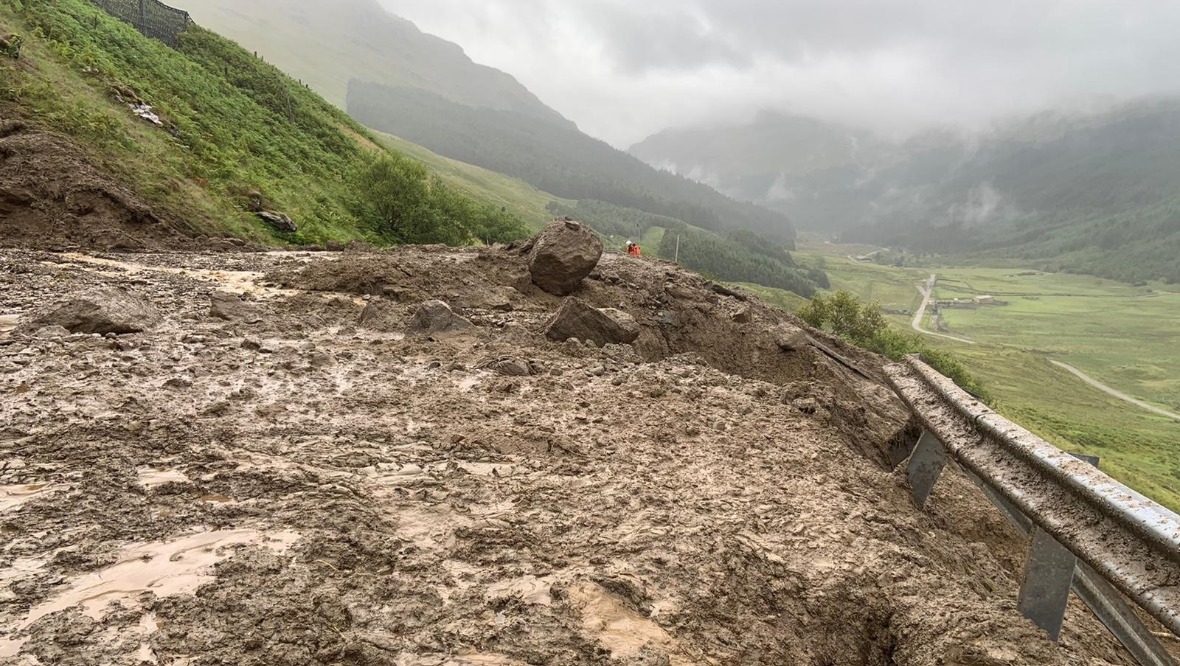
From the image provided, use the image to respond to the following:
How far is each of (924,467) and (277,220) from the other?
23.4 meters

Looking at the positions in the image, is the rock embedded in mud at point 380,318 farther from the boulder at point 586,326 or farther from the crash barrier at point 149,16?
the crash barrier at point 149,16

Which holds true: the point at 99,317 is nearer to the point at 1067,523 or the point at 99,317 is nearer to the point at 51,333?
the point at 51,333

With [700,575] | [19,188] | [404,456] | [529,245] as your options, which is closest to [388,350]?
[404,456]

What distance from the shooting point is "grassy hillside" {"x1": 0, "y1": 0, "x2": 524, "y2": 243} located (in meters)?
17.6

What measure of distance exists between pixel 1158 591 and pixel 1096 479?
0.60 metres

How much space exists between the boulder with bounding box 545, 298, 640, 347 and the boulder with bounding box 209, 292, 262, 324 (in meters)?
4.59

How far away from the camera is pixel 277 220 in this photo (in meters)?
22.0

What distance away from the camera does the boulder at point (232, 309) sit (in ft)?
28.4

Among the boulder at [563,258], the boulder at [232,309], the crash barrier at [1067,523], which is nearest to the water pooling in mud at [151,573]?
the crash barrier at [1067,523]

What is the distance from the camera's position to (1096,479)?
2.80 meters

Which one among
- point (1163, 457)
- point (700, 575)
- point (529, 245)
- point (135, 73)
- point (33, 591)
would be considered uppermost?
point (135, 73)

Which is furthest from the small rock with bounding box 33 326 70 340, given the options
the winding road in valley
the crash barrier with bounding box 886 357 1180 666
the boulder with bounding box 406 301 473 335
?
the winding road in valley

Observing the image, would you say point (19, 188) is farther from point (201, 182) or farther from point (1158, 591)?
point (1158, 591)

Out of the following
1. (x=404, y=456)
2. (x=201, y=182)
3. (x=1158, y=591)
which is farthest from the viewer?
(x=201, y=182)
